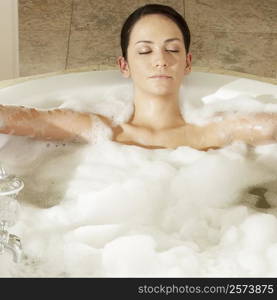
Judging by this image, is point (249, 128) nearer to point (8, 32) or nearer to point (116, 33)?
point (8, 32)

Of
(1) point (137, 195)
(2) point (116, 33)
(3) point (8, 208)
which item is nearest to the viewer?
(3) point (8, 208)

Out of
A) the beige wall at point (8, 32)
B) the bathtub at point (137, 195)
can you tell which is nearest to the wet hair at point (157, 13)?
the bathtub at point (137, 195)

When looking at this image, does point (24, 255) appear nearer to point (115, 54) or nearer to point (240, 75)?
point (240, 75)

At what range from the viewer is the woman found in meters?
1.87

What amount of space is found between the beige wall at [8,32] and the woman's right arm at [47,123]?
32cm

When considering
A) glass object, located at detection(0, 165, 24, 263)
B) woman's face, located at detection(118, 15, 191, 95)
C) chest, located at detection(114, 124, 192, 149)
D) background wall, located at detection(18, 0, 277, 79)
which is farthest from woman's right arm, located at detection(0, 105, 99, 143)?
background wall, located at detection(18, 0, 277, 79)

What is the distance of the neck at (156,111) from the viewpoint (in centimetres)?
195

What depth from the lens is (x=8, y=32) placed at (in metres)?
2.04

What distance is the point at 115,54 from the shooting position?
3.29 meters

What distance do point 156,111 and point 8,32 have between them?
55cm

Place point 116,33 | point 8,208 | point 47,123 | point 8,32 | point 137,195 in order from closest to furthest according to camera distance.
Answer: point 8,208 < point 137,195 < point 47,123 < point 8,32 < point 116,33

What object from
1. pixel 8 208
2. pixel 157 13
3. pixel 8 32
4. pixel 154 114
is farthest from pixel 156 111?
pixel 8 208
